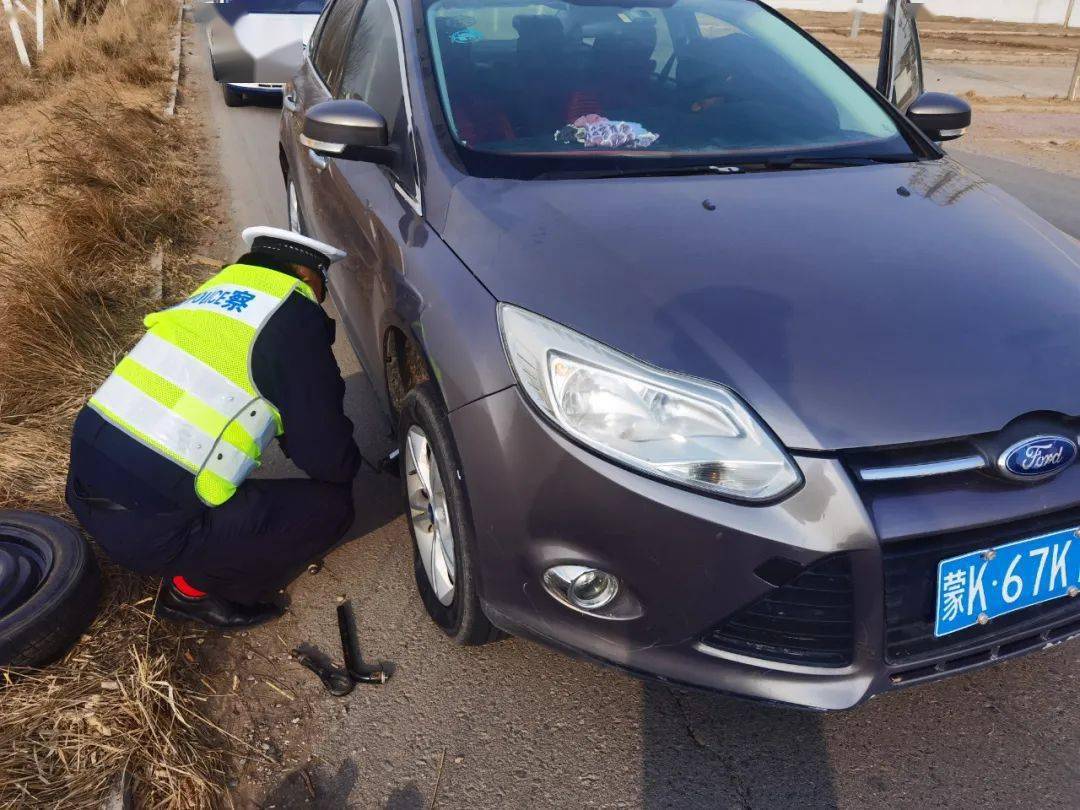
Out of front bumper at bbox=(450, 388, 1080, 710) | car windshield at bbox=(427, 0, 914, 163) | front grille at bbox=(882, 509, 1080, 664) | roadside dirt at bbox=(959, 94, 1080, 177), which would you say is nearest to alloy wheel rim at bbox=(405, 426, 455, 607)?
front bumper at bbox=(450, 388, 1080, 710)

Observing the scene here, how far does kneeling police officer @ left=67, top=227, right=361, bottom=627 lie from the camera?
93.3 inches

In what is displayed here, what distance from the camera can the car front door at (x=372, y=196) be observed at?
271 centimetres

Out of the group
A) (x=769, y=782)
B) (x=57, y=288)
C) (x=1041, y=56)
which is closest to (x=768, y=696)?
(x=769, y=782)

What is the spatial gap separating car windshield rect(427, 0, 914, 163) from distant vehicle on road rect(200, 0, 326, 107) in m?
6.18

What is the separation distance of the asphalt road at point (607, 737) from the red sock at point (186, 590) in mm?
173

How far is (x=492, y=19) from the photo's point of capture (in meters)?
3.17

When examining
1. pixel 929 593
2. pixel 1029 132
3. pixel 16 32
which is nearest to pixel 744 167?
pixel 929 593

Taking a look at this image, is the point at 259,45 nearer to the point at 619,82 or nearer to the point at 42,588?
the point at 619,82

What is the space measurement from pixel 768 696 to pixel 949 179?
1730 mm

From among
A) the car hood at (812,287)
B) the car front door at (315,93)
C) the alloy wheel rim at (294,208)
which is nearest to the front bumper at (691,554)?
the car hood at (812,287)

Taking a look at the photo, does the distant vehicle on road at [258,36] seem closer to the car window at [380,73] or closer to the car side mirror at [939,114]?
the car window at [380,73]

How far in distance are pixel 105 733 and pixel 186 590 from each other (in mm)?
543

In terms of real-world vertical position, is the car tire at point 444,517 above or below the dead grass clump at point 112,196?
above

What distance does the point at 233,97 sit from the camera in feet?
34.9
